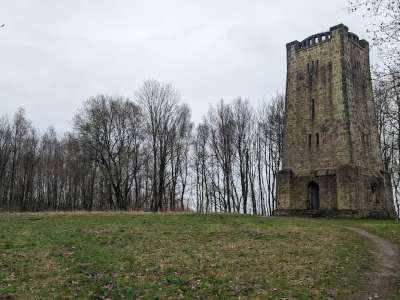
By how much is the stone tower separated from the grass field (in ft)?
31.4

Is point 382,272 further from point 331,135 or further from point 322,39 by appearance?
point 322,39

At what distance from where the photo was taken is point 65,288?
11.6 meters

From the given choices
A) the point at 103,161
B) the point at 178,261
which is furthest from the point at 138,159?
the point at 178,261

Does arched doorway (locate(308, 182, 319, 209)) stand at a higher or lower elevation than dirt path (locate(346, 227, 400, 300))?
higher

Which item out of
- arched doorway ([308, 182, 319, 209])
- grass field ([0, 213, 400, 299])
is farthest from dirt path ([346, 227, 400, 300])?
arched doorway ([308, 182, 319, 209])

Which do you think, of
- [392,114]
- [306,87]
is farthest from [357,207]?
[392,114]

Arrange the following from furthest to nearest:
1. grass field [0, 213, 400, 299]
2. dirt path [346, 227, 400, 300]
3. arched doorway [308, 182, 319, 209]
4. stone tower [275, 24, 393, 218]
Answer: arched doorway [308, 182, 319, 209] < stone tower [275, 24, 393, 218] < grass field [0, 213, 400, 299] < dirt path [346, 227, 400, 300]

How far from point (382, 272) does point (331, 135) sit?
21161 mm

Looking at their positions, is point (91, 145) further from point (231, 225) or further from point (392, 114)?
point (392, 114)

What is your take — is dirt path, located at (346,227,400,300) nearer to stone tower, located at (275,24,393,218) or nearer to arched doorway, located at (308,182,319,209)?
stone tower, located at (275,24,393,218)

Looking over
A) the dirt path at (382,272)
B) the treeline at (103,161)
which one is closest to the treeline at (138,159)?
the treeline at (103,161)

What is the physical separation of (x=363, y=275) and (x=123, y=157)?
33.9 m

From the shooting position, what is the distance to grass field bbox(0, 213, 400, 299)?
446 inches

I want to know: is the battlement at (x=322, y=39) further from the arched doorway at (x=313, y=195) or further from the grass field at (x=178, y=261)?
the grass field at (x=178, y=261)
